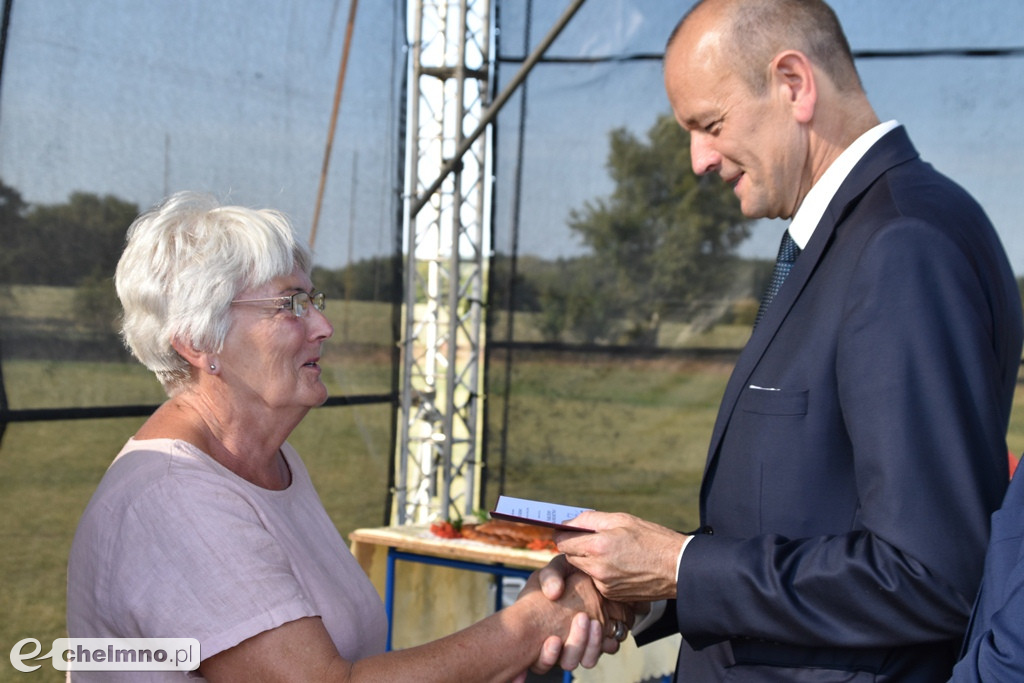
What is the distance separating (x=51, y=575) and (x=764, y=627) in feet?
11.7

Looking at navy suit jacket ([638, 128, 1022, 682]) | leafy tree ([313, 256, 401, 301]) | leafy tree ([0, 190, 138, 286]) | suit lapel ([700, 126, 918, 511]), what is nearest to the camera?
navy suit jacket ([638, 128, 1022, 682])

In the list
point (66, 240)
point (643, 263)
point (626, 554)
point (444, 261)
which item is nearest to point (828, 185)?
point (626, 554)

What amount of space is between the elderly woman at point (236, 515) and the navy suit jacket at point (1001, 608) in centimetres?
81

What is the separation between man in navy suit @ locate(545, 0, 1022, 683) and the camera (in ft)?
3.72

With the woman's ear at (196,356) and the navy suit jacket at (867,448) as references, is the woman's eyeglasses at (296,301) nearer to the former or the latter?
the woman's ear at (196,356)

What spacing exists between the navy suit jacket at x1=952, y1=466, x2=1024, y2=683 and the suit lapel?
386 mm

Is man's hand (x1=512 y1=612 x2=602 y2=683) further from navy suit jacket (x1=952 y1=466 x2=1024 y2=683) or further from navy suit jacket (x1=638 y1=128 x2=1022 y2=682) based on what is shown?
navy suit jacket (x1=952 y1=466 x2=1024 y2=683)

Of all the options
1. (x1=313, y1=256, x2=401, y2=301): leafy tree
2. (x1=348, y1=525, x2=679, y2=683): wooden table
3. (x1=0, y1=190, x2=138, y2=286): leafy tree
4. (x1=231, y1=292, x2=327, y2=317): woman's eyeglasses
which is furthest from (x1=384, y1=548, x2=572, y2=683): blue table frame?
(x1=231, y1=292, x2=327, y2=317): woman's eyeglasses

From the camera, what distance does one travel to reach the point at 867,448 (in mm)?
1164

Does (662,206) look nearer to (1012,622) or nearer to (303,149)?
(303,149)

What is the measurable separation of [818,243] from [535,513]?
57 centimetres

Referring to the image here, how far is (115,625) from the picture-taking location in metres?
1.48

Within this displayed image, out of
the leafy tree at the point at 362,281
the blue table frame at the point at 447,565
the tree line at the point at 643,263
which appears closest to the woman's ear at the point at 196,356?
the blue table frame at the point at 447,565

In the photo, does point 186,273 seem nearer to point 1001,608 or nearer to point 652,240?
point 1001,608
